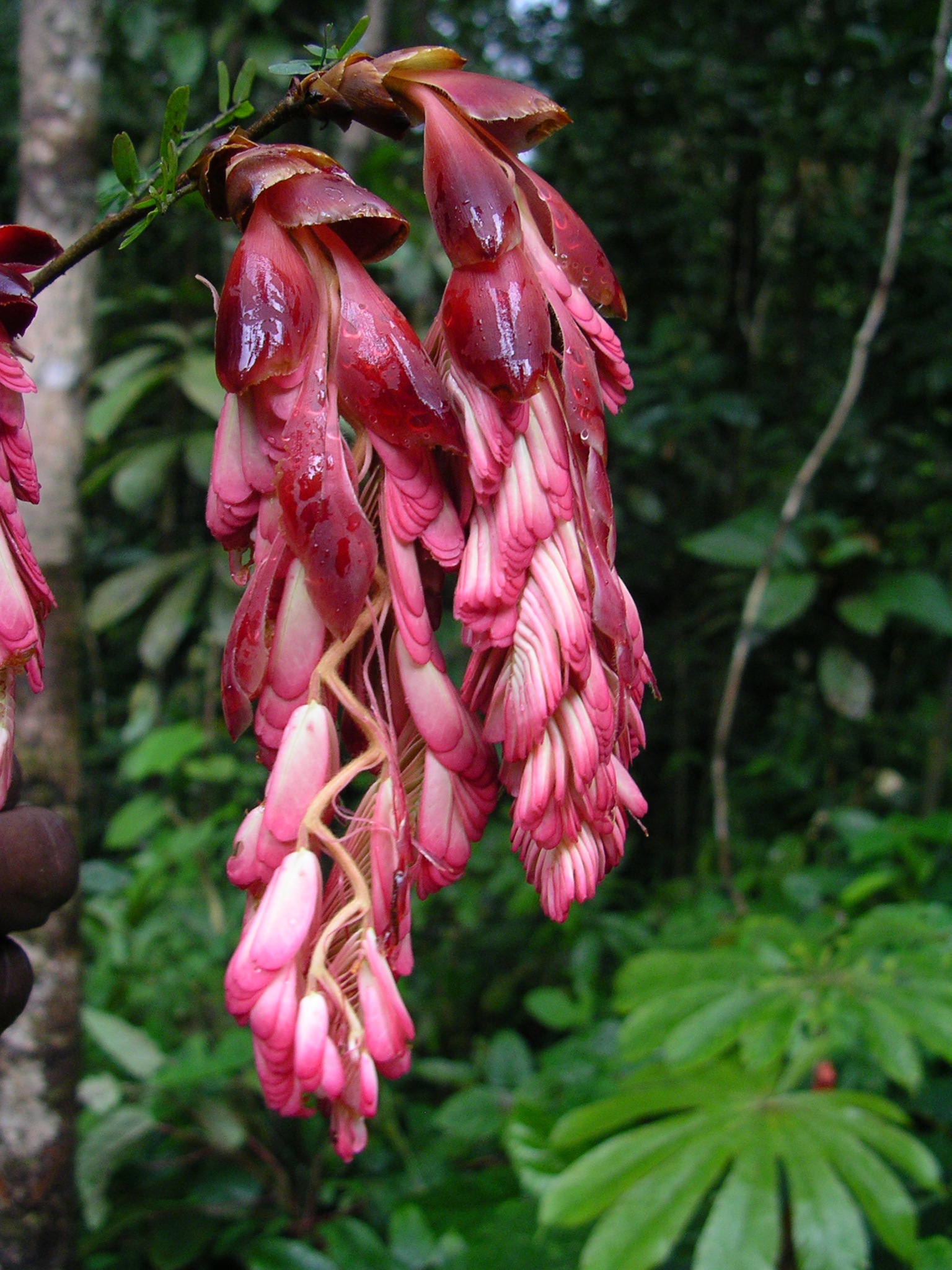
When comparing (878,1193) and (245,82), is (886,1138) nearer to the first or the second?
(878,1193)

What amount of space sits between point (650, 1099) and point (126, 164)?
1.12m

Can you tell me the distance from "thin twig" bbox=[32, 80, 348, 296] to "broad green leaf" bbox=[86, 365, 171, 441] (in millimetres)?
1748

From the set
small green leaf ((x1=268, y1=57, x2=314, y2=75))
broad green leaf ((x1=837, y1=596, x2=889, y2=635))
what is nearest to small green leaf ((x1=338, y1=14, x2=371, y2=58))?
small green leaf ((x1=268, y1=57, x2=314, y2=75))

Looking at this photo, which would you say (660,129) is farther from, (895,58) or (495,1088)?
(495,1088)

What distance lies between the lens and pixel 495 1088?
74.0 inches

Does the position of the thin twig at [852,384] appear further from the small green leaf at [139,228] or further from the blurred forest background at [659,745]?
the small green leaf at [139,228]

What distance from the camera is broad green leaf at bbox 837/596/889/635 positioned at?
7.20 ft

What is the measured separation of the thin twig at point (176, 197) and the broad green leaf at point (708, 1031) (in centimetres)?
106

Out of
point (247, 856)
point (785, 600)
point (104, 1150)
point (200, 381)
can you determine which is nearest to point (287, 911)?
point (247, 856)

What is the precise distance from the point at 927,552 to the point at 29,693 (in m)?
2.24

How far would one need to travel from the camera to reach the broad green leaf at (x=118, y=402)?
207 cm

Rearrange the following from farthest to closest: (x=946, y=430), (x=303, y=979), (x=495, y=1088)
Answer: (x=946, y=430) < (x=495, y=1088) < (x=303, y=979)

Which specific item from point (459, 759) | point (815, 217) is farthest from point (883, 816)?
point (459, 759)

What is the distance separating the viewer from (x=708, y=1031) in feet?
3.92
